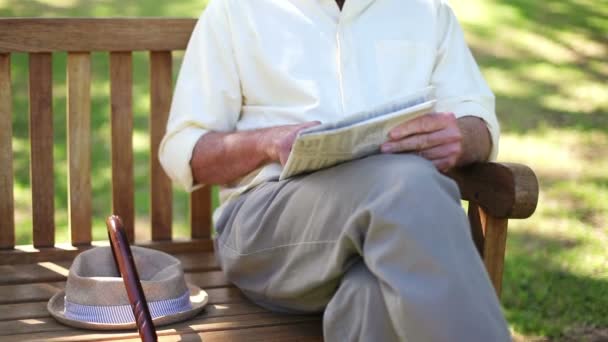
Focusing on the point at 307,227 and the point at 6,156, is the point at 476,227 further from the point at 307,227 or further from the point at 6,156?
the point at 6,156

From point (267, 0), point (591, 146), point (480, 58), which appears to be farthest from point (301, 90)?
point (480, 58)

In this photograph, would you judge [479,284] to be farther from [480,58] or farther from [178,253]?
[480,58]

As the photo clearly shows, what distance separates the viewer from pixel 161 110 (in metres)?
3.31

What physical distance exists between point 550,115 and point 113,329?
3.58 m

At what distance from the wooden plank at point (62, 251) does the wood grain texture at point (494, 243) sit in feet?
3.31

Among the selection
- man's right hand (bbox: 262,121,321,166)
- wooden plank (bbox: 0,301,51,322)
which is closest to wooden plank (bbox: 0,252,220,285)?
wooden plank (bbox: 0,301,51,322)

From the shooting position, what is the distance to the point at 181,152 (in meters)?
2.95

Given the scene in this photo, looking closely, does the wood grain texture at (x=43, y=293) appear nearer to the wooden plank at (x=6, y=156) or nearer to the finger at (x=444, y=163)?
the wooden plank at (x=6, y=156)

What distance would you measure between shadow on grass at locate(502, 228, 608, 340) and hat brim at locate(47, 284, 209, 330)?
1.57 metres

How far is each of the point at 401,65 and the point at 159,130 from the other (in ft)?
2.80

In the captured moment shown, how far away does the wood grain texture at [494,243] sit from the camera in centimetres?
273

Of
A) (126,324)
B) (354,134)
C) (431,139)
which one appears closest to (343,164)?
(354,134)

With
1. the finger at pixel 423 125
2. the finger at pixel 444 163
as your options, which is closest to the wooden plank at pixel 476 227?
the finger at pixel 444 163

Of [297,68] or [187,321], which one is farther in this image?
[297,68]
